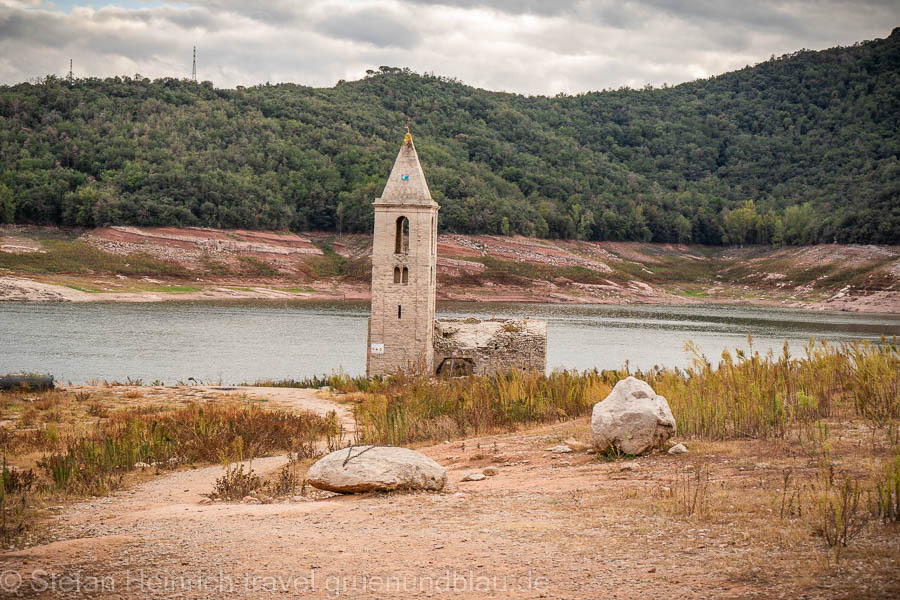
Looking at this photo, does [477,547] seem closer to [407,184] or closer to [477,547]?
[477,547]

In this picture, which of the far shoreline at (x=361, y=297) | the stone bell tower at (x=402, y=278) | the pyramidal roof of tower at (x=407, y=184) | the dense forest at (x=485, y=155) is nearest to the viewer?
the stone bell tower at (x=402, y=278)

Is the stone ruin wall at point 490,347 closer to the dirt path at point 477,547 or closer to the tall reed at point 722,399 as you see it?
the tall reed at point 722,399

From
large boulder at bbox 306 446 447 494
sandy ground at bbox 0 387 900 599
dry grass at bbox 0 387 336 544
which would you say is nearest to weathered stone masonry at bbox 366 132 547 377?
dry grass at bbox 0 387 336 544

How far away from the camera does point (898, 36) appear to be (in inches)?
6009

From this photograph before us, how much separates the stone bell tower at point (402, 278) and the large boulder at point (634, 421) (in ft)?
52.5

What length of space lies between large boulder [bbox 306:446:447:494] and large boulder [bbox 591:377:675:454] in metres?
2.05

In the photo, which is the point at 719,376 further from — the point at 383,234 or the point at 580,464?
the point at 383,234

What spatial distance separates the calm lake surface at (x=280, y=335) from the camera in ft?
113

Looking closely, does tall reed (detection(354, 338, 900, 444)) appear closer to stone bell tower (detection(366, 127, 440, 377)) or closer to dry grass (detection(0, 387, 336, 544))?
dry grass (detection(0, 387, 336, 544))

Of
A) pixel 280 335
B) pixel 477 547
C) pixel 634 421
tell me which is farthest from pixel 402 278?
pixel 280 335

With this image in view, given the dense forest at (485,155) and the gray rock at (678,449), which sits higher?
the dense forest at (485,155)

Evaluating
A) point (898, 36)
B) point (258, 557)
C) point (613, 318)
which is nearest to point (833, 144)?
point (898, 36)

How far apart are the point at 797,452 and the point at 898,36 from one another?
173344 millimetres

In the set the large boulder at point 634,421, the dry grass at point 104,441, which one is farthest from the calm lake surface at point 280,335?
the large boulder at point 634,421
